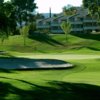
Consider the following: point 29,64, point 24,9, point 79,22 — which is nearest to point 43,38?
point 24,9

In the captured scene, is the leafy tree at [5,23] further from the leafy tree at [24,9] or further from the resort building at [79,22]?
the resort building at [79,22]

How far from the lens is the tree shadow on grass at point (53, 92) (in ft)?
47.0

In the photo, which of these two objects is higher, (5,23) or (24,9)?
(24,9)

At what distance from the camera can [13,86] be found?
53.2 ft

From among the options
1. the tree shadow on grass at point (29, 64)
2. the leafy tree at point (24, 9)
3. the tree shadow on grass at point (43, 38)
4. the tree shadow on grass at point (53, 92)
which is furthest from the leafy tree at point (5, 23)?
the leafy tree at point (24, 9)

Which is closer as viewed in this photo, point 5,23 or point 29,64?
point 5,23

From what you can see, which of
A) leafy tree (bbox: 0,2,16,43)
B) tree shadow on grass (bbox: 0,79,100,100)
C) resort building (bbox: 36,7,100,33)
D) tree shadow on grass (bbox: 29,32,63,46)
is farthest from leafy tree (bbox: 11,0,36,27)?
tree shadow on grass (bbox: 0,79,100,100)

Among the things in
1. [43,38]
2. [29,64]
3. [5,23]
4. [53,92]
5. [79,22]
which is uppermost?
[5,23]

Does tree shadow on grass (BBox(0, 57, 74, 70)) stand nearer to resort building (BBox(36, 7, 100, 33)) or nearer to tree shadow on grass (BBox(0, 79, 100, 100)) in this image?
tree shadow on grass (BBox(0, 79, 100, 100))

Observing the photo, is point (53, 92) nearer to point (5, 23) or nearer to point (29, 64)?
point (5, 23)

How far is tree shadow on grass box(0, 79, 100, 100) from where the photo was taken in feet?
47.0

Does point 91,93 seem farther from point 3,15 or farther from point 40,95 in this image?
point 3,15

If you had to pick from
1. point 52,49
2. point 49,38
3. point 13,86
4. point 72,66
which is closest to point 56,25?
point 49,38

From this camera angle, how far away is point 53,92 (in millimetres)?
15078
